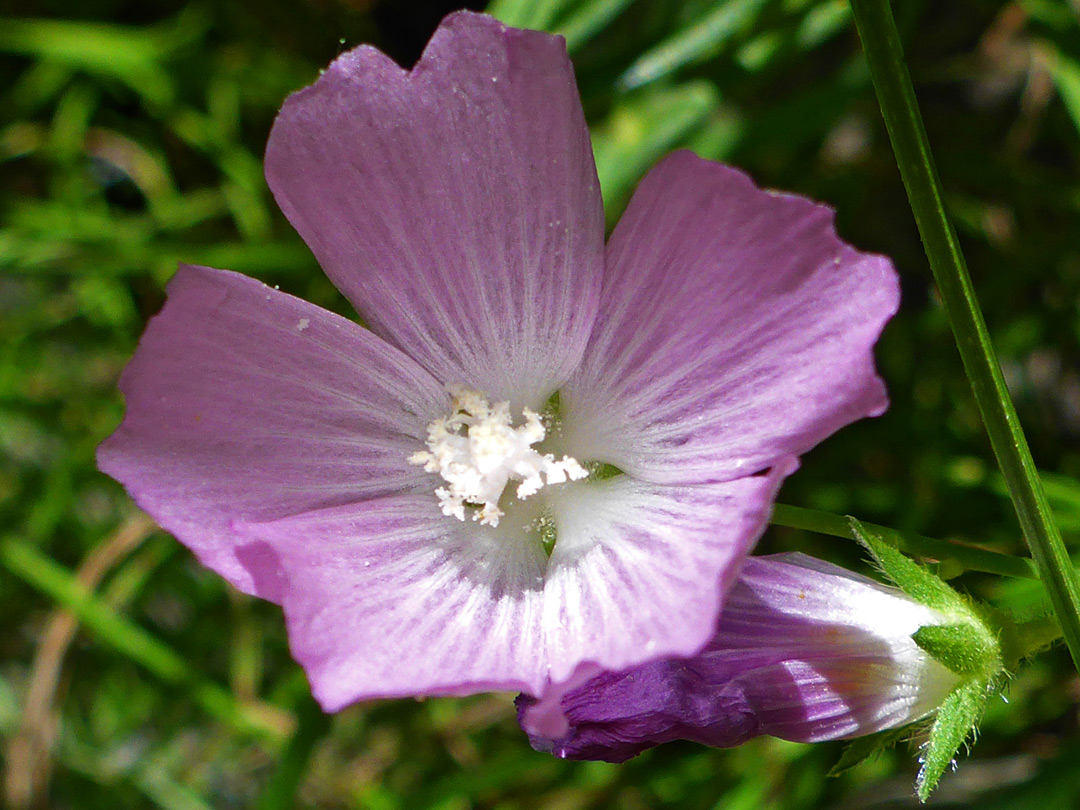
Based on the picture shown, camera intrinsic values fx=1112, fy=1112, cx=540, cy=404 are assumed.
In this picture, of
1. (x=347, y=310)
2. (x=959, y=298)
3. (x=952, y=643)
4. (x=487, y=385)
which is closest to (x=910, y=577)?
(x=952, y=643)

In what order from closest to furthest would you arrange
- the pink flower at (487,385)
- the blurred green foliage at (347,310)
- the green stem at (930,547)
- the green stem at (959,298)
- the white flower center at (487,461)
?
the green stem at (959,298), the pink flower at (487,385), the green stem at (930,547), the white flower center at (487,461), the blurred green foliage at (347,310)

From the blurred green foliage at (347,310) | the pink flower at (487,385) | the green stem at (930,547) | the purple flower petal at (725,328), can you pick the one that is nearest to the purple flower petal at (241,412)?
the pink flower at (487,385)

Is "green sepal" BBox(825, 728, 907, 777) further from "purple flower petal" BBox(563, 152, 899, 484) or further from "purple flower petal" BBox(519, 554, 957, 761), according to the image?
"purple flower petal" BBox(563, 152, 899, 484)

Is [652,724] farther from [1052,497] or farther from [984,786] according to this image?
[984,786]

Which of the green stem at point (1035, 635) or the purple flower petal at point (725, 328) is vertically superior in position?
the purple flower petal at point (725, 328)

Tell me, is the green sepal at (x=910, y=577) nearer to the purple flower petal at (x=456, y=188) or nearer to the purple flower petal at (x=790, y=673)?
the purple flower petal at (x=790, y=673)

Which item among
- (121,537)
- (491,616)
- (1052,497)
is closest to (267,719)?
(121,537)

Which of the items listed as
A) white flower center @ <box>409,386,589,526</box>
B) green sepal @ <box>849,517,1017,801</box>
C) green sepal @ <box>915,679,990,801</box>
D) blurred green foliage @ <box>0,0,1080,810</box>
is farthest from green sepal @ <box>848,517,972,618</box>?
blurred green foliage @ <box>0,0,1080,810</box>
